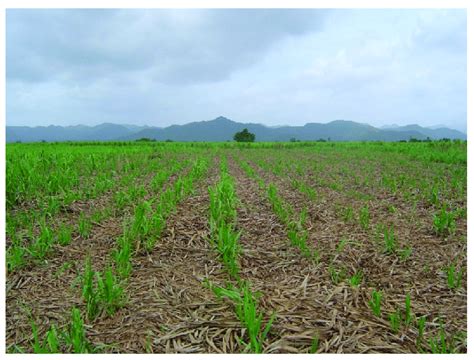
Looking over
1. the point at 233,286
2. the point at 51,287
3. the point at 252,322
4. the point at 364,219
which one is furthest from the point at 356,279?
the point at 51,287

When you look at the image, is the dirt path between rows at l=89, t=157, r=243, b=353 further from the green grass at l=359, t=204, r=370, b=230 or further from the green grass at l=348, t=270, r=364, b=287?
the green grass at l=359, t=204, r=370, b=230

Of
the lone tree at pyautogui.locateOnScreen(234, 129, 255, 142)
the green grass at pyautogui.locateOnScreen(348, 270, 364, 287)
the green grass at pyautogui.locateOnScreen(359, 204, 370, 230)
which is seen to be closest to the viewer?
the green grass at pyautogui.locateOnScreen(348, 270, 364, 287)

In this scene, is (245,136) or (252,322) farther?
(245,136)

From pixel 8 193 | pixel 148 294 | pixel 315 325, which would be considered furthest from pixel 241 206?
pixel 8 193

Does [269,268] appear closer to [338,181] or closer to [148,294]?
[148,294]

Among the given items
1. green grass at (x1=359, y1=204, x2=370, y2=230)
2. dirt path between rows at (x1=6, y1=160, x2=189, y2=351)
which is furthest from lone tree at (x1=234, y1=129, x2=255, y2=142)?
dirt path between rows at (x1=6, y1=160, x2=189, y2=351)

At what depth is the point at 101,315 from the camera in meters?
2.24

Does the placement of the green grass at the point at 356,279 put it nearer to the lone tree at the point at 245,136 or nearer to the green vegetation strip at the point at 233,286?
the green vegetation strip at the point at 233,286

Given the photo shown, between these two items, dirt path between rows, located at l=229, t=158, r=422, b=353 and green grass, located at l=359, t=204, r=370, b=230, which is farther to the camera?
green grass, located at l=359, t=204, r=370, b=230

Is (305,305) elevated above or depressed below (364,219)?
below

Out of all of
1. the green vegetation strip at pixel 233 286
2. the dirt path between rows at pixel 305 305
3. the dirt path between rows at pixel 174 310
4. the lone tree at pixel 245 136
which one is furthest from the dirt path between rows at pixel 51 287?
the lone tree at pixel 245 136

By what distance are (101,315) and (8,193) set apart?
3640 mm

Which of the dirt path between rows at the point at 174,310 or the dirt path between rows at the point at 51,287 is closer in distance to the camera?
the dirt path between rows at the point at 174,310

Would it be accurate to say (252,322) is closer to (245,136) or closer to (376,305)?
(376,305)
